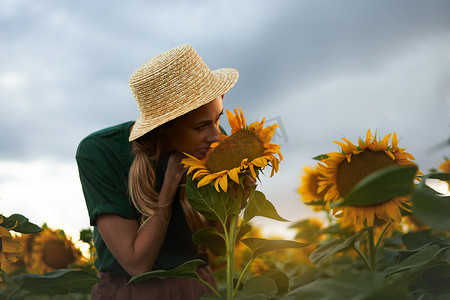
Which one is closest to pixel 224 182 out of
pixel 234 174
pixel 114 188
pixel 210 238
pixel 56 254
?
pixel 234 174

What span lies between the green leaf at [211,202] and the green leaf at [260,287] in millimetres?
180

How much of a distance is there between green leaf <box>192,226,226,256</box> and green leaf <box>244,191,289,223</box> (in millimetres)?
103

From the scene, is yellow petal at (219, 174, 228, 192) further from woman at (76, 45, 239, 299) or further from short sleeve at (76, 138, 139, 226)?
short sleeve at (76, 138, 139, 226)

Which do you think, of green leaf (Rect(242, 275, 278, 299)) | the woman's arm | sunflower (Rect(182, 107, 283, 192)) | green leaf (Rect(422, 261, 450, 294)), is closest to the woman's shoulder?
the woman's arm

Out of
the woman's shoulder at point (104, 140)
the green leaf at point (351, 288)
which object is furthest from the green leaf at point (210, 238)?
the woman's shoulder at point (104, 140)

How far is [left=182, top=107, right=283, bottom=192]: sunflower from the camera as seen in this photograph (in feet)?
3.75

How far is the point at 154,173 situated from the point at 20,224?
0.66m

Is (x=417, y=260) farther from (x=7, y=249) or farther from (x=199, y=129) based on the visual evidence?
(x=7, y=249)

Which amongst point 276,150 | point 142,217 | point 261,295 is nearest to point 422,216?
point 261,295

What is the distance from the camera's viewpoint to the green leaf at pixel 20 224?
4.05ft

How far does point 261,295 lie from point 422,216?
0.68 meters

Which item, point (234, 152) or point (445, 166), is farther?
point (445, 166)

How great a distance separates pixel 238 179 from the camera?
1.12 m

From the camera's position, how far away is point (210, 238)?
1.30 meters
